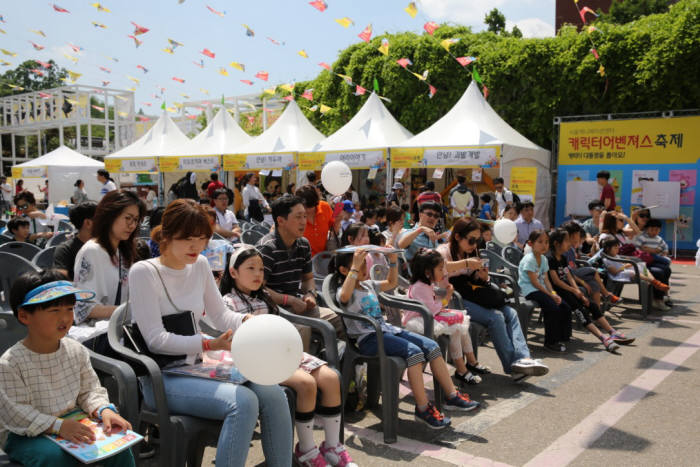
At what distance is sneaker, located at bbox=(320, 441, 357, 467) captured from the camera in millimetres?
3127

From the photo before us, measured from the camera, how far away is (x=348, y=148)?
1397 centimetres

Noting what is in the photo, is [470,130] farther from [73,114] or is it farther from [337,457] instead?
[73,114]

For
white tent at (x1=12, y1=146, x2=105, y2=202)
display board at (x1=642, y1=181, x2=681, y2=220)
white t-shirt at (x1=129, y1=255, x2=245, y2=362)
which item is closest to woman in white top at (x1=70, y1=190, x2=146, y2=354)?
white t-shirt at (x1=129, y1=255, x2=245, y2=362)

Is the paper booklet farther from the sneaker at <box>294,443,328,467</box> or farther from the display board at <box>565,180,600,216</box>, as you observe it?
the display board at <box>565,180,600,216</box>

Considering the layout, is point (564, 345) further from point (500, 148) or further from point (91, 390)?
point (500, 148)

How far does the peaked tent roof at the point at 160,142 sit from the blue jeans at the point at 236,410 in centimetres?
1673

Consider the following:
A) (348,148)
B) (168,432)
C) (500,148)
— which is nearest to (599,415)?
(168,432)

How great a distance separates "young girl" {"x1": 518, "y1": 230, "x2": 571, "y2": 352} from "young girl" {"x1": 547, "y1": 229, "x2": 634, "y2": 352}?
0.20m

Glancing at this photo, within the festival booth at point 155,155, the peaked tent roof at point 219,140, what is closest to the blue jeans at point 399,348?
the peaked tent roof at point 219,140

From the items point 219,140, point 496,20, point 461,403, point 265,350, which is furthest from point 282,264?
point 496,20

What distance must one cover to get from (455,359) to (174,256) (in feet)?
8.50

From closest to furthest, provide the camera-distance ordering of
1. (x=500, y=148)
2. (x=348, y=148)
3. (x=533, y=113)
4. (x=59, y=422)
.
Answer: (x=59, y=422), (x=500, y=148), (x=348, y=148), (x=533, y=113)

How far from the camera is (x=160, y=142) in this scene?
62.8 feet

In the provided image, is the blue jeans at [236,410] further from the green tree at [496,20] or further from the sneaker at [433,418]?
the green tree at [496,20]
